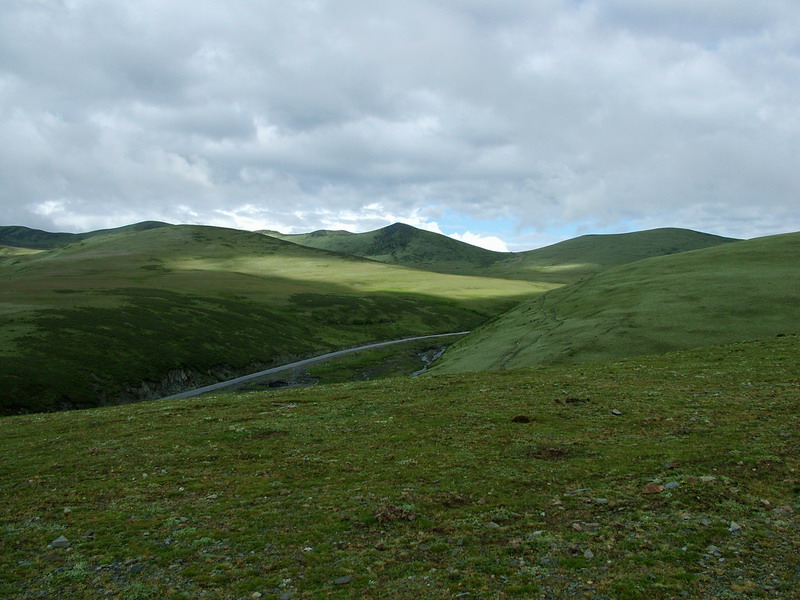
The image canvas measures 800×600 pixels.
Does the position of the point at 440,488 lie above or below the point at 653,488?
below

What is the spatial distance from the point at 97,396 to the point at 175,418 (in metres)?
42.0

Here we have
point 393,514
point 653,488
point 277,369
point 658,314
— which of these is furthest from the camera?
point 277,369

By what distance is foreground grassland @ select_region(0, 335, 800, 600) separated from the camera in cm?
1229

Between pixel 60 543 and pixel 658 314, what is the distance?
70.5m

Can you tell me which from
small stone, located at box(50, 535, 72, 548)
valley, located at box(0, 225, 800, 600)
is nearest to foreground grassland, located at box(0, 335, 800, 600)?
valley, located at box(0, 225, 800, 600)

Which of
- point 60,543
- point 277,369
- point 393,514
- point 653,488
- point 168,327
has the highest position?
point 653,488

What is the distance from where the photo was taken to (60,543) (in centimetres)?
1531

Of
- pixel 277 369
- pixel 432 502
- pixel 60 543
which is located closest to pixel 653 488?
pixel 432 502

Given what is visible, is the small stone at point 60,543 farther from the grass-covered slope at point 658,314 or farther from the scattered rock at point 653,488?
the grass-covered slope at point 658,314

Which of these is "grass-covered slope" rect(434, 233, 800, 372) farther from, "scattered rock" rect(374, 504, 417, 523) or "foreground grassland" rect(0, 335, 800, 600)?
"scattered rock" rect(374, 504, 417, 523)

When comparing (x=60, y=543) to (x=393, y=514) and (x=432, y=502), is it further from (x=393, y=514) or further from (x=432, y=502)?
(x=432, y=502)

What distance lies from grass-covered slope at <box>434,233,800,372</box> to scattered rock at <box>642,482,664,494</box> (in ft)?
131

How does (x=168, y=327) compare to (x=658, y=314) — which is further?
(x=168, y=327)

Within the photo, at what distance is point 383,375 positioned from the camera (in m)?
86.4
